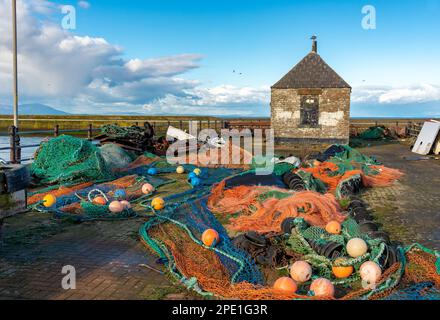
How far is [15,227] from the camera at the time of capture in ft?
20.9

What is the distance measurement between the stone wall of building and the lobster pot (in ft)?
62.7

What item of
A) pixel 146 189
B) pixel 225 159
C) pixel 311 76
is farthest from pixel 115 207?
pixel 311 76

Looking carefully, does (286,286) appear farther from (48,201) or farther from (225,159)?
(225,159)

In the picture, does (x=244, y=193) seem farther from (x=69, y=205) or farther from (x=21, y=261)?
(x=21, y=261)

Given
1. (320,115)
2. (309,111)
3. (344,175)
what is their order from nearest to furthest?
(344,175) < (320,115) < (309,111)

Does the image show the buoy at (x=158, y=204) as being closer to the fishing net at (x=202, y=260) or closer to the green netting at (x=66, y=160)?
the fishing net at (x=202, y=260)

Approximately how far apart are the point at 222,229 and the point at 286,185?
3.58 metres

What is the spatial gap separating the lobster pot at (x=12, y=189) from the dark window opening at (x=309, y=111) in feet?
63.2

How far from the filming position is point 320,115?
73.8 ft

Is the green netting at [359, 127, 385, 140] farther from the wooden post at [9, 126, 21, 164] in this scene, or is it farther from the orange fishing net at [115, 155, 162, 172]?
the wooden post at [9, 126, 21, 164]

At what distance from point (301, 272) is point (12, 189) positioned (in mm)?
4042
